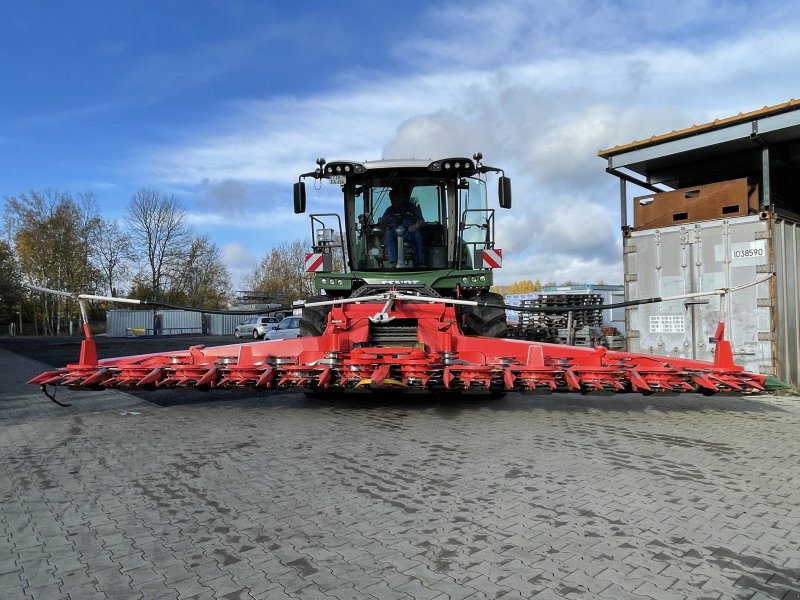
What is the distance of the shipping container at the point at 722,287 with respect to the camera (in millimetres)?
8766

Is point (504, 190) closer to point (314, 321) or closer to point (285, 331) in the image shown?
point (314, 321)

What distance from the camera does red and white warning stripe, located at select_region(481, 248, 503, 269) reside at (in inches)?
338

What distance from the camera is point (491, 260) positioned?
8.62 meters

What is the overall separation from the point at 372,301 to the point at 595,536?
4409 millimetres

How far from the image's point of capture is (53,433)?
6.39m

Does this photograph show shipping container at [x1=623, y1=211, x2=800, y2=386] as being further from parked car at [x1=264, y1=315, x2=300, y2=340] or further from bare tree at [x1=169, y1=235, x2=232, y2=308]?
bare tree at [x1=169, y1=235, x2=232, y2=308]

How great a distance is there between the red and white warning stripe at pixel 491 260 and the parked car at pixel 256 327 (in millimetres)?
27350

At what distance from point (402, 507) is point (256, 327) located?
33.0 m

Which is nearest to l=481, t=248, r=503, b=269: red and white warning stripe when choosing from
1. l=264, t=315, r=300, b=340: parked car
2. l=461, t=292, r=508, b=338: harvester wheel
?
l=461, t=292, r=508, b=338: harvester wheel

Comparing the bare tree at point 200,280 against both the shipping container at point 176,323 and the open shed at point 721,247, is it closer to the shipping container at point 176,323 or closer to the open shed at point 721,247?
the shipping container at point 176,323

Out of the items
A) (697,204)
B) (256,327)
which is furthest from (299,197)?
(256,327)

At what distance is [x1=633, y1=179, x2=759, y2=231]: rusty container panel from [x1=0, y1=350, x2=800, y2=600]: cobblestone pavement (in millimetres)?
3760

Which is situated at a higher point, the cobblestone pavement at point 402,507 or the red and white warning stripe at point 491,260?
the red and white warning stripe at point 491,260

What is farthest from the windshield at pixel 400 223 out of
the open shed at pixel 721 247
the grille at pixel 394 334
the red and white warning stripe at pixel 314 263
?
the open shed at pixel 721 247
